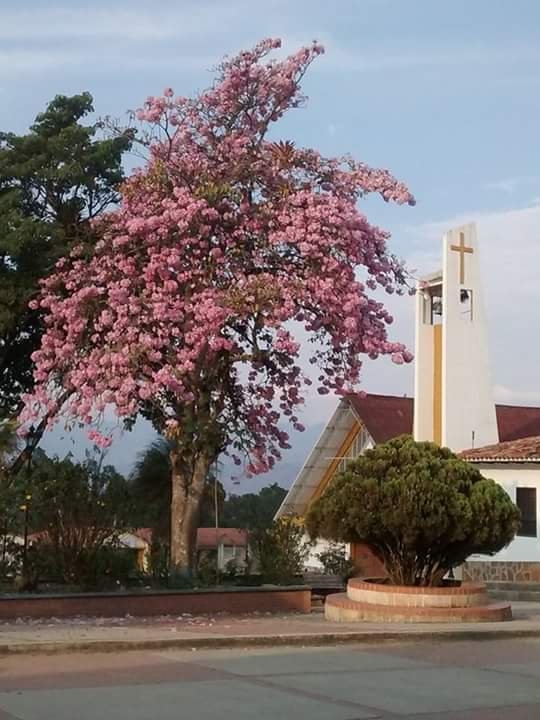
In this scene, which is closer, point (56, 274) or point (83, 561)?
point (83, 561)

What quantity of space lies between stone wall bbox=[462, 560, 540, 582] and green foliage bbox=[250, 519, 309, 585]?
25.5ft

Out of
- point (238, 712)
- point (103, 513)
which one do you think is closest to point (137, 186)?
point (103, 513)

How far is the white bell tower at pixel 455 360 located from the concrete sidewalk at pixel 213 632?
14.2 m

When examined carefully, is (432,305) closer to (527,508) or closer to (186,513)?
(527,508)

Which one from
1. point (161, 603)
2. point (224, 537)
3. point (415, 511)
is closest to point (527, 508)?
point (224, 537)

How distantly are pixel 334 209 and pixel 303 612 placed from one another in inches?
276

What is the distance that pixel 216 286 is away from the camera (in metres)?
19.8

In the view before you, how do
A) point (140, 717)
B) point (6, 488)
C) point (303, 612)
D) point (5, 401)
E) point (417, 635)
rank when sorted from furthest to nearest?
1. point (5, 401)
2. point (303, 612)
3. point (6, 488)
4. point (417, 635)
5. point (140, 717)

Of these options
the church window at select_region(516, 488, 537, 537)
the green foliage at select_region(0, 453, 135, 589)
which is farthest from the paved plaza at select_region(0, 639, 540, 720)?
the church window at select_region(516, 488, 537, 537)

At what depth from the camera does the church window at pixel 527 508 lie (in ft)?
93.4

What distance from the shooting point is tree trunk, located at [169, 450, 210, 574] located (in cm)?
2020

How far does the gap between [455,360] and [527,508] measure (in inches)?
206

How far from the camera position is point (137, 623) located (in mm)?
16531

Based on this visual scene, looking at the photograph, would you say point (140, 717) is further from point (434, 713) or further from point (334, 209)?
point (334, 209)
